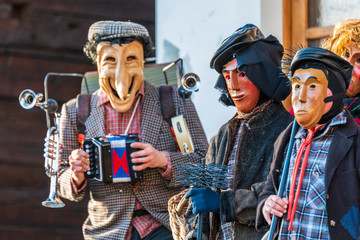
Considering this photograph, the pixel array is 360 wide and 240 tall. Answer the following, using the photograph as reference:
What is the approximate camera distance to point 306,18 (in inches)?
175

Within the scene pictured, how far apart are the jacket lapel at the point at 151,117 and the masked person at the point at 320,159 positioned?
125 centimetres

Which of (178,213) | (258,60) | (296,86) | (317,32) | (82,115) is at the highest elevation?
(317,32)

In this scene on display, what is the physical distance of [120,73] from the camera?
13.4 ft

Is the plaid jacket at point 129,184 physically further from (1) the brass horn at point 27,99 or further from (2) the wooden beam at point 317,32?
(2) the wooden beam at point 317,32

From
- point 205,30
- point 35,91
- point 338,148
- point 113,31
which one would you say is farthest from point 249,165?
point 35,91

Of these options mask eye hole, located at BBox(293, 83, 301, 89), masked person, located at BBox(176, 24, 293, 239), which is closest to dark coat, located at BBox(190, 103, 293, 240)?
masked person, located at BBox(176, 24, 293, 239)

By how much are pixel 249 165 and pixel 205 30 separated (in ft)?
5.84

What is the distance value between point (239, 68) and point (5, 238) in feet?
9.03

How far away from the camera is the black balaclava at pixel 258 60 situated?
10.8 feet

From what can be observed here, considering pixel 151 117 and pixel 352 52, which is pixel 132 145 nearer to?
pixel 151 117

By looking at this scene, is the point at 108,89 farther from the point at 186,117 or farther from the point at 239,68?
the point at 239,68

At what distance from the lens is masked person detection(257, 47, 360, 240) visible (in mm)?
2707

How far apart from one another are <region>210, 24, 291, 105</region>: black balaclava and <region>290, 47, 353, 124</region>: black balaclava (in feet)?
1.29

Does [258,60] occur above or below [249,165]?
above
